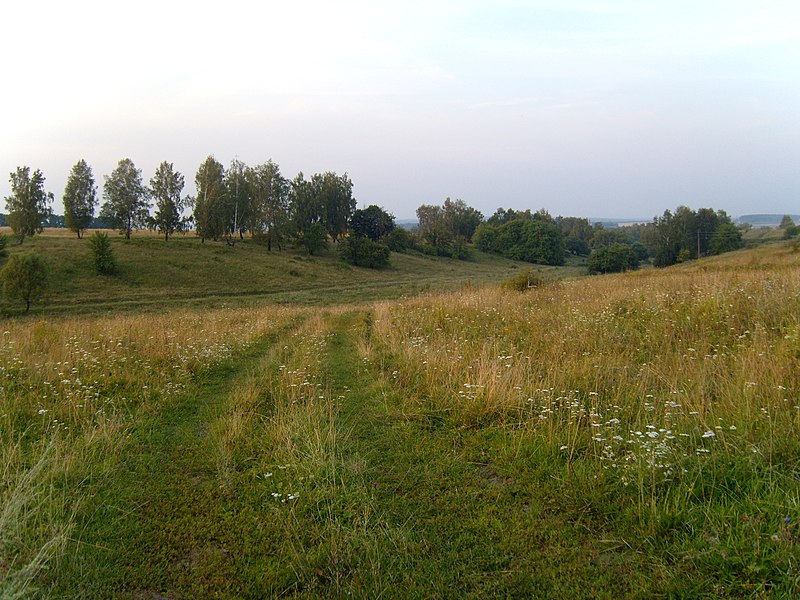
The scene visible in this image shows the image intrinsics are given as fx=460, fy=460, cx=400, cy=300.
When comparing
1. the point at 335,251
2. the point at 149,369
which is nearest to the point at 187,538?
the point at 149,369

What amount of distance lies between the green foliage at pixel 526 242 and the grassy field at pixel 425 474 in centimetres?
10350

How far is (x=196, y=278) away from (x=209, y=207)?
1838 centimetres

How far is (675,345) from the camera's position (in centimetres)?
751

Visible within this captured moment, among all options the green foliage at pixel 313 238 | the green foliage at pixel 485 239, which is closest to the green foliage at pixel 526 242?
the green foliage at pixel 485 239

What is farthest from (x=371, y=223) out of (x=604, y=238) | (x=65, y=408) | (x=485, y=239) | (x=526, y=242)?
(x=604, y=238)

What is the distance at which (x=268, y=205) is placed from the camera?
66.9 m

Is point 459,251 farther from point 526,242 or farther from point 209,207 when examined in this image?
point 209,207

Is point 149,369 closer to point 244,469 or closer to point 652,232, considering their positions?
point 244,469

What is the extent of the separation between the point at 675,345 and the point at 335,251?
70.3 m

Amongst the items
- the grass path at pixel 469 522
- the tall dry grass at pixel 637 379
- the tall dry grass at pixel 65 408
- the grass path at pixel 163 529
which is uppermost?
the tall dry grass at pixel 637 379

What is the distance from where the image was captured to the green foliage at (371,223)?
295ft

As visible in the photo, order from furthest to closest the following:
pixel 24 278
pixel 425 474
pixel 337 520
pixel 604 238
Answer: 1. pixel 604 238
2. pixel 24 278
3. pixel 425 474
4. pixel 337 520

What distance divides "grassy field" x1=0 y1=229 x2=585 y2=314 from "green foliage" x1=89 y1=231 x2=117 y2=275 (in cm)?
80

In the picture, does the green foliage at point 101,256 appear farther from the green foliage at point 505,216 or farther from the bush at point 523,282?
the green foliage at point 505,216
